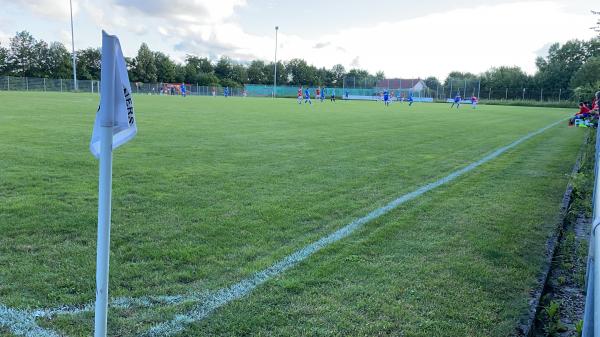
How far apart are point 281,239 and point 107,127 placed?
8.59 feet

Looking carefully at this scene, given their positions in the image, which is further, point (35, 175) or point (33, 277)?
point (35, 175)

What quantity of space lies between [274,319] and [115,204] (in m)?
3.24

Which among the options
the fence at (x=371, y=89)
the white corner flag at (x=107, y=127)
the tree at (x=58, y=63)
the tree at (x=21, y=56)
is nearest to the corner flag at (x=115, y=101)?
the white corner flag at (x=107, y=127)

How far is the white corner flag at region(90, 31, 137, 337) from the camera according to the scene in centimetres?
219

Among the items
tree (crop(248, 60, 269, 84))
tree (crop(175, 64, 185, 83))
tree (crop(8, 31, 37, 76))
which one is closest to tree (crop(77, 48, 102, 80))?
tree (crop(8, 31, 37, 76))

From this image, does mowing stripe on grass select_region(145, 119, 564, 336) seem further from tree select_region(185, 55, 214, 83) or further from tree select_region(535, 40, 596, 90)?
tree select_region(185, 55, 214, 83)

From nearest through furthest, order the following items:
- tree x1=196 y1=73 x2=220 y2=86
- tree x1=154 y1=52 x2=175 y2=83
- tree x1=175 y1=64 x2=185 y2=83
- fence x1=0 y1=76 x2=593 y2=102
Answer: fence x1=0 y1=76 x2=593 y2=102
tree x1=154 y1=52 x2=175 y2=83
tree x1=175 y1=64 x2=185 y2=83
tree x1=196 y1=73 x2=220 y2=86

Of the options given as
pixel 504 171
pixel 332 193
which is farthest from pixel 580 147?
pixel 332 193

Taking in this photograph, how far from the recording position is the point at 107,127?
225 cm

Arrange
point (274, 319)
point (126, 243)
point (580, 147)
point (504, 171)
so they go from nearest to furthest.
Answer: point (274, 319) → point (126, 243) → point (504, 171) → point (580, 147)

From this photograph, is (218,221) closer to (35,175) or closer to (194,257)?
(194,257)

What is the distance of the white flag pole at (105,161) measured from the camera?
2.17 meters

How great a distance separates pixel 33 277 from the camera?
11.6ft

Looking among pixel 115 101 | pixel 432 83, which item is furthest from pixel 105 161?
pixel 432 83
